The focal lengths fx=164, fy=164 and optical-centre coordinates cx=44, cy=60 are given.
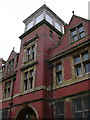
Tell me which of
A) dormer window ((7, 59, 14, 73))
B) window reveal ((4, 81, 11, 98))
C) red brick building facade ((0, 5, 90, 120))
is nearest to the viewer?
red brick building facade ((0, 5, 90, 120))

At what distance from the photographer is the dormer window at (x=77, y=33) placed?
16.1 metres

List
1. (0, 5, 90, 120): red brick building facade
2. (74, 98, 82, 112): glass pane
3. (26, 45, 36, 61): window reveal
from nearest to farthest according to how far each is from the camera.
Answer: (74, 98, 82, 112): glass pane < (0, 5, 90, 120): red brick building facade < (26, 45, 36, 61): window reveal

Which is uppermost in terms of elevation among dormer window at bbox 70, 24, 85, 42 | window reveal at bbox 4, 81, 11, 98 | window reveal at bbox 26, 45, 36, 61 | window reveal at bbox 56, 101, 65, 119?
dormer window at bbox 70, 24, 85, 42

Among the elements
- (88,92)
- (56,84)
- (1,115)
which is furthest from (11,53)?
(88,92)

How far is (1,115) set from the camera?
19.9 meters

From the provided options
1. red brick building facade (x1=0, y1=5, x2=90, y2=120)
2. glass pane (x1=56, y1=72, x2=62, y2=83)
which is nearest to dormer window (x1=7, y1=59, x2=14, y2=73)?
red brick building facade (x1=0, y1=5, x2=90, y2=120)

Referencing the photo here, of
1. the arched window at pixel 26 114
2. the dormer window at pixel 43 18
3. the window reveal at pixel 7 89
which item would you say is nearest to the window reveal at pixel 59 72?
the arched window at pixel 26 114

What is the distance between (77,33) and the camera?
53.7ft

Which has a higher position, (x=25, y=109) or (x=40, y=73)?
(x=40, y=73)

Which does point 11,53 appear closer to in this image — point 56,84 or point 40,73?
point 40,73

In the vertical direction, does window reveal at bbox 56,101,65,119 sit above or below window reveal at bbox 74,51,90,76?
below

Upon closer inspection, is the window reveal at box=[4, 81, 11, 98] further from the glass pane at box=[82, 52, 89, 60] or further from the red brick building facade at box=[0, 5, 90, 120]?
the glass pane at box=[82, 52, 89, 60]

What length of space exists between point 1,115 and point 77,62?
37.8 feet

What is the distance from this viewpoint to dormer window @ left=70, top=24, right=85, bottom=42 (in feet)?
52.9
